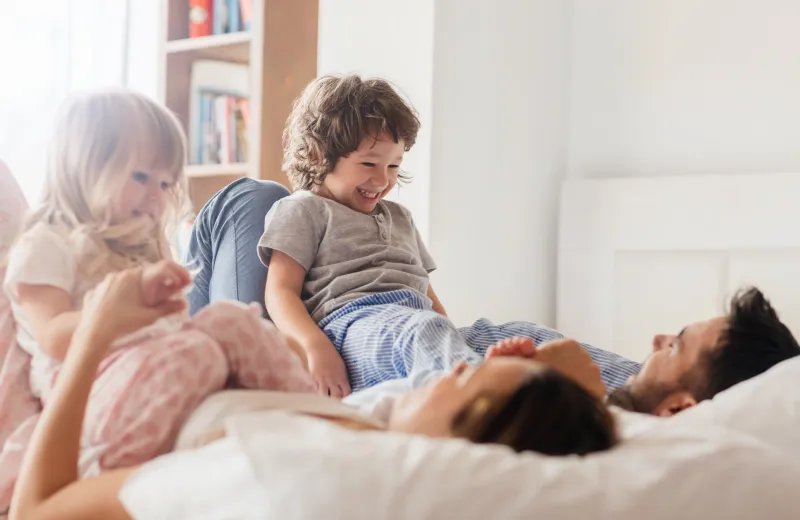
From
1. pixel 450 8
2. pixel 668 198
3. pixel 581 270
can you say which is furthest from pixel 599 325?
pixel 450 8

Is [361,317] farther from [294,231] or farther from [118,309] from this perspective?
[118,309]

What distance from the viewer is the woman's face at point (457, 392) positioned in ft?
1.97

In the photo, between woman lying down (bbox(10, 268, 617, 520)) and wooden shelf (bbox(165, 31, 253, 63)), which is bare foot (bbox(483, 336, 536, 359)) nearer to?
woman lying down (bbox(10, 268, 617, 520))

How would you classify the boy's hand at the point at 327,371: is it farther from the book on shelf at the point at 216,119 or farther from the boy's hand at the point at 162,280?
the book on shelf at the point at 216,119

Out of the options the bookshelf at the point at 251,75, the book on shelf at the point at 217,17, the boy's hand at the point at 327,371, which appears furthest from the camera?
the book on shelf at the point at 217,17

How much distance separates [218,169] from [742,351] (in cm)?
165

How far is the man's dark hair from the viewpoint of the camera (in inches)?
45.0

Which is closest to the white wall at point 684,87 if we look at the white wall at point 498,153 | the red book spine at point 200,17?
the white wall at point 498,153

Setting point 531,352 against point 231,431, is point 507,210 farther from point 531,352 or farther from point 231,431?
point 231,431

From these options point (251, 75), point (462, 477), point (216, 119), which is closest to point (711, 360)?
point (462, 477)

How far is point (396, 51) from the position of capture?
2234 mm

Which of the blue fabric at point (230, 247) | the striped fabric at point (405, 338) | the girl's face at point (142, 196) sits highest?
the girl's face at point (142, 196)

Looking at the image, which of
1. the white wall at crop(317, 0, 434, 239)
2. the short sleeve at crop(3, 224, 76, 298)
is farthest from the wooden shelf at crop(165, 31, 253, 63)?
the short sleeve at crop(3, 224, 76, 298)

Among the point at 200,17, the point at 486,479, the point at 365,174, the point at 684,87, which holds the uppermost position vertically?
the point at 200,17
